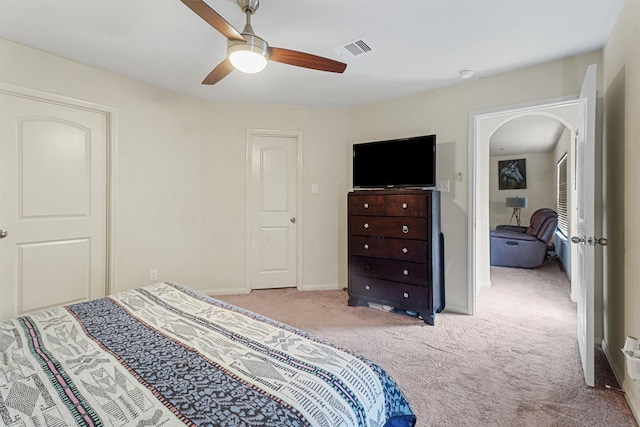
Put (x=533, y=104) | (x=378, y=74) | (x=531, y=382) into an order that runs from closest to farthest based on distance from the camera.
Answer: (x=531, y=382) < (x=533, y=104) < (x=378, y=74)

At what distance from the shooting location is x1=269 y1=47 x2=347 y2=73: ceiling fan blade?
183cm

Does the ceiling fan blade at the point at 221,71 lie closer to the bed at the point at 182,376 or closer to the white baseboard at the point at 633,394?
the bed at the point at 182,376

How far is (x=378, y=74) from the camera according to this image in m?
2.84

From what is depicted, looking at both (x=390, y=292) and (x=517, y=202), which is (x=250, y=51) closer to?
(x=390, y=292)

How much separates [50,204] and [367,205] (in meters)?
2.74

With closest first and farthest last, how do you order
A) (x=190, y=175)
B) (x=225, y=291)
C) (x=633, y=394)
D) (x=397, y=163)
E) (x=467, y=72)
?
(x=633, y=394), (x=467, y=72), (x=397, y=163), (x=190, y=175), (x=225, y=291)

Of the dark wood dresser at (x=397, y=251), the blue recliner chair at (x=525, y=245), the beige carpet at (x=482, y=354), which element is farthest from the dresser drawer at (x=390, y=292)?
the blue recliner chair at (x=525, y=245)

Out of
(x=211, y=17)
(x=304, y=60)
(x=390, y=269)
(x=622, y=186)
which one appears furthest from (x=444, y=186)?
(x=211, y=17)

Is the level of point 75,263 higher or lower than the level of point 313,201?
lower

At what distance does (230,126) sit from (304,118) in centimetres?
89

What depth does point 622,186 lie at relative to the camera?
1.85 metres

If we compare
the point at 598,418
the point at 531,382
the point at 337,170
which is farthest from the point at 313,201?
the point at 598,418

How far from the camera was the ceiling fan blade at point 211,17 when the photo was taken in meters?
1.33

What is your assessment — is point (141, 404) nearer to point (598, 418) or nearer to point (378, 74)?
point (598, 418)
